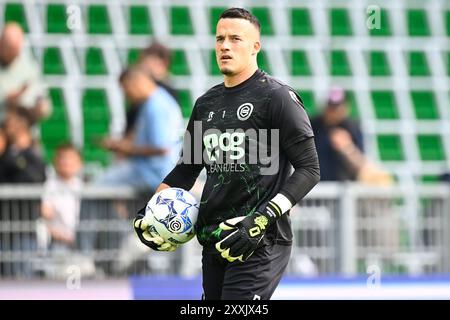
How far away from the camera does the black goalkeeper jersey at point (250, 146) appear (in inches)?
245

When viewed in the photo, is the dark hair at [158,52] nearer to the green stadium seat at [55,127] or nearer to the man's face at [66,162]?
the man's face at [66,162]

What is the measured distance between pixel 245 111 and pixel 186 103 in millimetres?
9456

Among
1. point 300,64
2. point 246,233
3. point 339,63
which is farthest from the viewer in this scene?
point 339,63

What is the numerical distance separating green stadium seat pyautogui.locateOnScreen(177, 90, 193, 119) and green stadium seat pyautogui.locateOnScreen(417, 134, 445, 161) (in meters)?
3.64

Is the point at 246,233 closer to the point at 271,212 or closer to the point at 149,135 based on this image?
the point at 271,212

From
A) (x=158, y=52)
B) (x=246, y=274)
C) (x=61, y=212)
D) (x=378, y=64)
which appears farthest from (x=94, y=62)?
(x=246, y=274)

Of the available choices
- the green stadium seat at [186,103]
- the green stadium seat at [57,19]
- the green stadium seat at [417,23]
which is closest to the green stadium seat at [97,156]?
the green stadium seat at [186,103]

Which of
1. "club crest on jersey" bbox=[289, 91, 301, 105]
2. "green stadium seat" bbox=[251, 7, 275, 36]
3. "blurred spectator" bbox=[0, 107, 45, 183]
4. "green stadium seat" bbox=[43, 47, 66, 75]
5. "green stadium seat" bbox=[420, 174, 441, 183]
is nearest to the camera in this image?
"club crest on jersey" bbox=[289, 91, 301, 105]

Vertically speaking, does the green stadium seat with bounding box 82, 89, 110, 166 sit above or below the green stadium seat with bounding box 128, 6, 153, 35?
below

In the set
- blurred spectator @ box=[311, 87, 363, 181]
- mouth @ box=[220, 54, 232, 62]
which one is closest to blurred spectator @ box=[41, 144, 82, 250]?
blurred spectator @ box=[311, 87, 363, 181]

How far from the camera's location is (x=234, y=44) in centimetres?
625

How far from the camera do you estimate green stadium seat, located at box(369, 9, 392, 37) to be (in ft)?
56.4

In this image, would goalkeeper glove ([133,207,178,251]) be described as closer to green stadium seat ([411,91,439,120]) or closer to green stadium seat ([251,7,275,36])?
green stadium seat ([251,7,275,36])

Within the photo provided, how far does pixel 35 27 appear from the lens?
15.6 m
